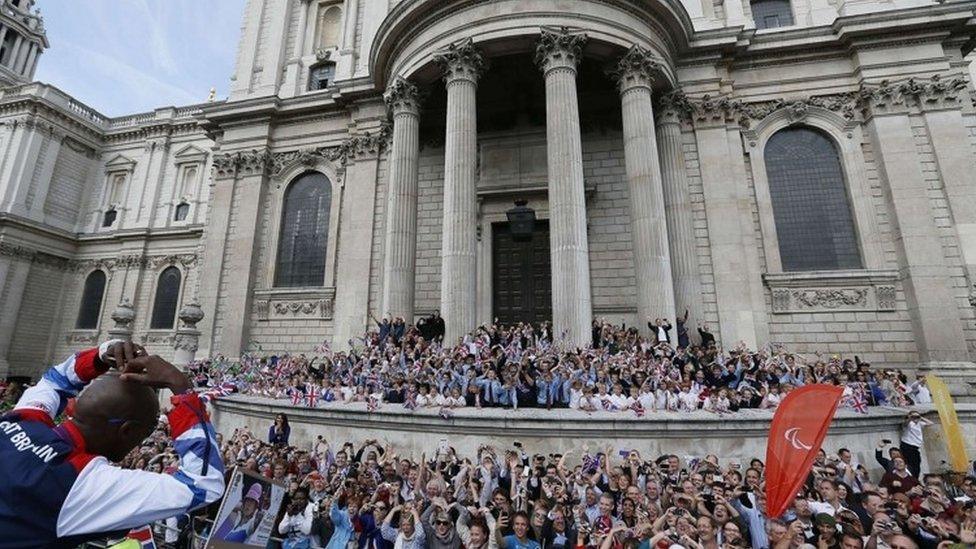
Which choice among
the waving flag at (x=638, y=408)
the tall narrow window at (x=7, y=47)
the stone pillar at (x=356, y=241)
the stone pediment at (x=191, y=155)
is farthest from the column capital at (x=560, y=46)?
the tall narrow window at (x=7, y=47)

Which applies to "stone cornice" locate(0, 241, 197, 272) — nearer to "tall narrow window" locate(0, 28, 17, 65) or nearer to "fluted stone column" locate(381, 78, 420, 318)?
"fluted stone column" locate(381, 78, 420, 318)

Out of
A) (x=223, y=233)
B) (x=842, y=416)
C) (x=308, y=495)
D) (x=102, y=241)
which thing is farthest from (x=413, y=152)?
(x=102, y=241)

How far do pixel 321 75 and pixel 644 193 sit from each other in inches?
729

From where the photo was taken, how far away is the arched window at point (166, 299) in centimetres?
3538

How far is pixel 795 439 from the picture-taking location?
209 inches

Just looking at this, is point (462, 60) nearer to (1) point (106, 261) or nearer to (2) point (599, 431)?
(2) point (599, 431)

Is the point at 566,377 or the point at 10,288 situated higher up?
the point at 10,288

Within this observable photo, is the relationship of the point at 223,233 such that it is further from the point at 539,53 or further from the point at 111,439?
the point at 111,439

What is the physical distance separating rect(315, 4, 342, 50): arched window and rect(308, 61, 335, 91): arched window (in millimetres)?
1250

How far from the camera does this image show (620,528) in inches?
219

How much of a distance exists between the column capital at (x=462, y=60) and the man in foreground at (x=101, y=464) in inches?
615

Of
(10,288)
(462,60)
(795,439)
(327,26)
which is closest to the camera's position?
(795,439)

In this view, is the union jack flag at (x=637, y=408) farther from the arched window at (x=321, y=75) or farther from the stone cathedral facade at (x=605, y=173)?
the arched window at (x=321, y=75)

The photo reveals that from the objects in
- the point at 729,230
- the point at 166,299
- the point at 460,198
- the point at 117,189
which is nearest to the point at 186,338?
the point at 460,198
